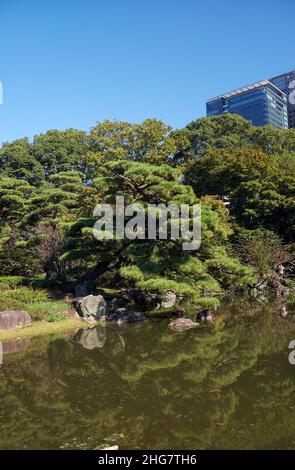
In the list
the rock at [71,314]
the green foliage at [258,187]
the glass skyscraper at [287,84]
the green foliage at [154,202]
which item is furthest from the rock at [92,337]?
the glass skyscraper at [287,84]

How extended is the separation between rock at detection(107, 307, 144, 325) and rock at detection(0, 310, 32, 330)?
96.3 inches

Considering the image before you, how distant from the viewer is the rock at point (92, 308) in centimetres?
1196

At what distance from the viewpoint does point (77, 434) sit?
4.85m

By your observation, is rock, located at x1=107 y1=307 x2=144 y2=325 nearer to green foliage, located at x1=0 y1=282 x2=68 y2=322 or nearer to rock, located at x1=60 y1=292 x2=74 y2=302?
green foliage, located at x1=0 y1=282 x2=68 y2=322

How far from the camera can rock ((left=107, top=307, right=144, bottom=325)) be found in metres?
11.9

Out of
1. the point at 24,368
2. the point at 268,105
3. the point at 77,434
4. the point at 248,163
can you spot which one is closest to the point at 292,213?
the point at 248,163

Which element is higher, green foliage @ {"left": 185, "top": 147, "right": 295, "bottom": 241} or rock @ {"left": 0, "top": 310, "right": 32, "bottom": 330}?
green foliage @ {"left": 185, "top": 147, "right": 295, "bottom": 241}

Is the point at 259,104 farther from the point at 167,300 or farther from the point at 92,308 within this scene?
the point at 92,308

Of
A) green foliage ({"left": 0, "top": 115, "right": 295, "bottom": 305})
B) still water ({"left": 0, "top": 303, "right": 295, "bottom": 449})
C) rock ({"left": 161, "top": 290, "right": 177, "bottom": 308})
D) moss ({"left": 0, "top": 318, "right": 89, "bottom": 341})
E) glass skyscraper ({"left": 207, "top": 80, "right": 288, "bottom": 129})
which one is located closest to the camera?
still water ({"left": 0, "top": 303, "right": 295, "bottom": 449})

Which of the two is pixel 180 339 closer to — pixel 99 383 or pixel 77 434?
pixel 99 383

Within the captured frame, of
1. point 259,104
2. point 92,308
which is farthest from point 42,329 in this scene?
point 259,104

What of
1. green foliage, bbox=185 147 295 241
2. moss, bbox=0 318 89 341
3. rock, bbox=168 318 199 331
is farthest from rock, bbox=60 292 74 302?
green foliage, bbox=185 147 295 241

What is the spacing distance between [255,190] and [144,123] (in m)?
9.90

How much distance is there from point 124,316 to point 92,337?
2059 millimetres
